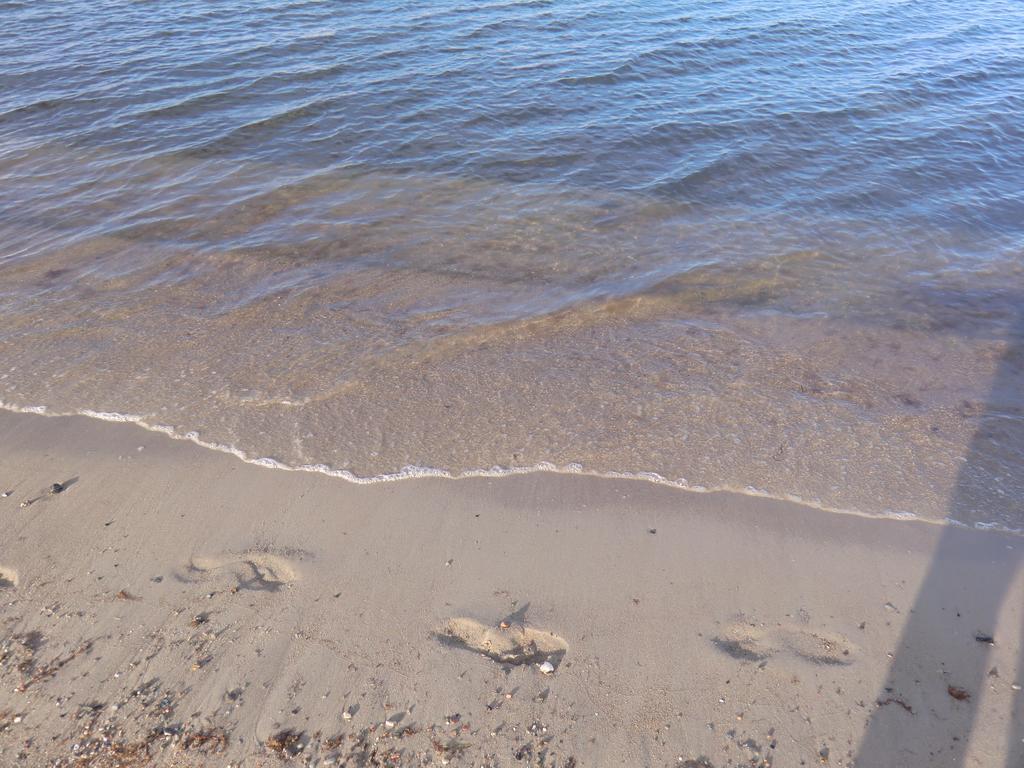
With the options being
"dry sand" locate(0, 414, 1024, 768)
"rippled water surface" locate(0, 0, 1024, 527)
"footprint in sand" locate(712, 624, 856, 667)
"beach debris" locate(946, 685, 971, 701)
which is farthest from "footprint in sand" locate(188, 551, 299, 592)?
"beach debris" locate(946, 685, 971, 701)

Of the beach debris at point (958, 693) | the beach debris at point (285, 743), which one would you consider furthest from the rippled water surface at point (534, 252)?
the beach debris at point (285, 743)

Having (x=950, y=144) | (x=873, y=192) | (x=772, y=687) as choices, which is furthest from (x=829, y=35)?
(x=772, y=687)

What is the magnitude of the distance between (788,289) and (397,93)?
8.95 metres

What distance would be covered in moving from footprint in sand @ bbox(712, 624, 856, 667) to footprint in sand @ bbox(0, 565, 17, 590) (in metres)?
4.43

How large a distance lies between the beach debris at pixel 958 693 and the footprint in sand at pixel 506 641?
2155 mm

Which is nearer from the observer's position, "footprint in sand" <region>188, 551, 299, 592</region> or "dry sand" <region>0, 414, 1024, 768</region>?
"dry sand" <region>0, 414, 1024, 768</region>

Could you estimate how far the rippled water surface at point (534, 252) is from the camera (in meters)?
Answer: 5.53

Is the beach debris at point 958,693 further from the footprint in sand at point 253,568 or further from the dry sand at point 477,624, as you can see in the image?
the footprint in sand at point 253,568

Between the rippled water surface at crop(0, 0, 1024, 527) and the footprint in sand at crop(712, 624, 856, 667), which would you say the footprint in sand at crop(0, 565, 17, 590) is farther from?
the footprint in sand at crop(712, 624, 856, 667)

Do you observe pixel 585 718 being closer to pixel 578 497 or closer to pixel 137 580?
pixel 578 497

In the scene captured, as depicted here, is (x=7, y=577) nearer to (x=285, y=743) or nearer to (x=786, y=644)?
(x=285, y=743)

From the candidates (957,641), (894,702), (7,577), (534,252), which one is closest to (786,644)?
(894,702)

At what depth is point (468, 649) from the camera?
3840 mm

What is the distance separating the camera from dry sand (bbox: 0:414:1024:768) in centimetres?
342
